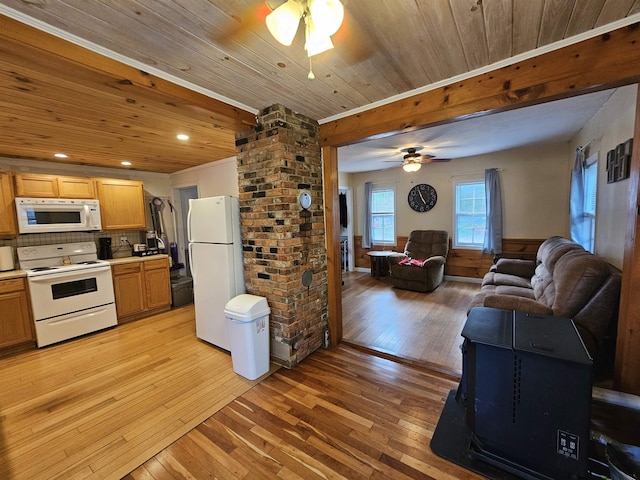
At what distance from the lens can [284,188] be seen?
7.66 ft

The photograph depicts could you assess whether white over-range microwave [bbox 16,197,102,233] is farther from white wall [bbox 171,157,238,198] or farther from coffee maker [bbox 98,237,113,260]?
white wall [bbox 171,157,238,198]

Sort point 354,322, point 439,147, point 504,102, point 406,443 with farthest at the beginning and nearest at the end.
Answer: point 439,147 → point 354,322 → point 504,102 → point 406,443

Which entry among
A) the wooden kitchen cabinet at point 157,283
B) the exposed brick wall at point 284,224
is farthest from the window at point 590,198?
the wooden kitchen cabinet at point 157,283

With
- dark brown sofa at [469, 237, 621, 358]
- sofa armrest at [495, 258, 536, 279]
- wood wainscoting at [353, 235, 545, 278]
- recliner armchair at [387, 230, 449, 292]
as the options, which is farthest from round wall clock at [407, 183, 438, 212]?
dark brown sofa at [469, 237, 621, 358]

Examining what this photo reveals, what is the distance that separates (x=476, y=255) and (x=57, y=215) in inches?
264

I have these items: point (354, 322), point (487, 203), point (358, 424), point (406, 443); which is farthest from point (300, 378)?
point (487, 203)

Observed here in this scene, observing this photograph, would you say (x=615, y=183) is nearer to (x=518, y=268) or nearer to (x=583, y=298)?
(x=583, y=298)

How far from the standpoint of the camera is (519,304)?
86.5 inches

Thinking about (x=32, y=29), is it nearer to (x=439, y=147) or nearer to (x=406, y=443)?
(x=406, y=443)

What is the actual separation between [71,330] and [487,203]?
6555 millimetres

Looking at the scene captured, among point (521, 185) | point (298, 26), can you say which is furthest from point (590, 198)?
point (298, 26)

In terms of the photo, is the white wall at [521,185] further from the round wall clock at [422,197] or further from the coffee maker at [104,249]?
the coffee maker at [104,249]

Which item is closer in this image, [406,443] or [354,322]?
[406,443]

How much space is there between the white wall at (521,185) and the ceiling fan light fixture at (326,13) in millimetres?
4940
